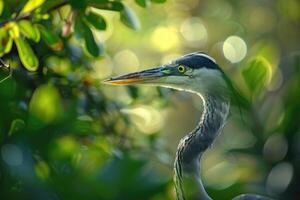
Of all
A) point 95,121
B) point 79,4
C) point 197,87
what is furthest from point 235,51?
point 79,4

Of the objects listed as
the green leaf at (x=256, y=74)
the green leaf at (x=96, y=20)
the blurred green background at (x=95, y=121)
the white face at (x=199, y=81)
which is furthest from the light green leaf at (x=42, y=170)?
the white face at (x=199, y=81)

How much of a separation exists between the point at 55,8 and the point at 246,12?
5181 mm

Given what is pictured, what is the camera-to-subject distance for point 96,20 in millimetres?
2490

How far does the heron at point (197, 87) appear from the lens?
8.43ft

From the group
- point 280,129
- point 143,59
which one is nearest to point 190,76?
point 280,129

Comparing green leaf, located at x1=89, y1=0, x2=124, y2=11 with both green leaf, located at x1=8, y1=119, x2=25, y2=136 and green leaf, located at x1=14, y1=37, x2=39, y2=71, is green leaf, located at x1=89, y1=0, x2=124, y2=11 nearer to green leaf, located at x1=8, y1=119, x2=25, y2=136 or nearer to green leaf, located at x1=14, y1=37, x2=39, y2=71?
green leaf, located at x1=14, y1=37, x2=39, y2=71

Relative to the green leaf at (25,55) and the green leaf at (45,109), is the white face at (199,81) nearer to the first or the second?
the green leaf at (25,55)

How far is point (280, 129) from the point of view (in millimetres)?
2346

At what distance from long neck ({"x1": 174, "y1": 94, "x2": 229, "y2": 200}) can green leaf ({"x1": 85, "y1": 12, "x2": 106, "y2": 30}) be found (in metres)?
0.43

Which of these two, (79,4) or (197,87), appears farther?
(197,87)

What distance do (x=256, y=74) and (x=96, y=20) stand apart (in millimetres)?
505

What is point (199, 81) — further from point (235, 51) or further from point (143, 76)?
point (235, 51)

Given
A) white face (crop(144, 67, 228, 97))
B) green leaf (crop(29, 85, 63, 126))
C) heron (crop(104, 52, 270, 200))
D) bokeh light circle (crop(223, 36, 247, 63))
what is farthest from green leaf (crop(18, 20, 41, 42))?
bokeh light circle (crop(223, 36, 247, 63))

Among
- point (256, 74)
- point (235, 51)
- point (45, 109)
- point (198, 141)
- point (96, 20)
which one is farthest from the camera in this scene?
point (235, 51)
